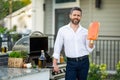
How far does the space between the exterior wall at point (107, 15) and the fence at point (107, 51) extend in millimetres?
279

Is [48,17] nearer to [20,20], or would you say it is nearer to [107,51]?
[107,51]

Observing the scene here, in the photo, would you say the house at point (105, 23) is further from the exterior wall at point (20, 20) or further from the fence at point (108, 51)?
the exterior wall at point (20, 20)

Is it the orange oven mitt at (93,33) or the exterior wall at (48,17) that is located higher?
the exterior wall at (48,17)

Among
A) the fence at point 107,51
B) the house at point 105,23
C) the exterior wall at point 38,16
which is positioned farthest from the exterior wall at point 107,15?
the exterior wall at point 38,16

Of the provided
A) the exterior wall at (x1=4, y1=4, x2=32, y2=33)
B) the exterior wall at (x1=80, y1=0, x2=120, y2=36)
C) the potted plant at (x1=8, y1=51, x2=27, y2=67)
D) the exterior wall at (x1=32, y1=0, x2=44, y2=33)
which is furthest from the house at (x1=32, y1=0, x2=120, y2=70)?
the exterior wall at (x1=4, y1=4, x2=32, y2=33)

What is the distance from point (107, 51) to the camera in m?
13.6

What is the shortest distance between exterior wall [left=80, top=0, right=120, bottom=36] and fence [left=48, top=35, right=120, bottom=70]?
279 millimetres

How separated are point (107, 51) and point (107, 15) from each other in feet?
3.82

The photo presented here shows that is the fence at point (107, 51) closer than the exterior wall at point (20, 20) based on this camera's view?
Yes

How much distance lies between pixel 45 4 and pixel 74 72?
8.54 metres

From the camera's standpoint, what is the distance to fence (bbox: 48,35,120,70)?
530 inches

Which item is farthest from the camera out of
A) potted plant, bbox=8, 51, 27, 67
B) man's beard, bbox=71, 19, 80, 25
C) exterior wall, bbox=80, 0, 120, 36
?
exterior wall, bbox=80, 0, 120, 36

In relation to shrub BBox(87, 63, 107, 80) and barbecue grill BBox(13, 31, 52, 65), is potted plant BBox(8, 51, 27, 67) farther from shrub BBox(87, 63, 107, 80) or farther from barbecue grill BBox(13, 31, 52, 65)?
shrub BBox(87, 63, 107, 80)

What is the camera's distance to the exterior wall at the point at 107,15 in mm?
13578
